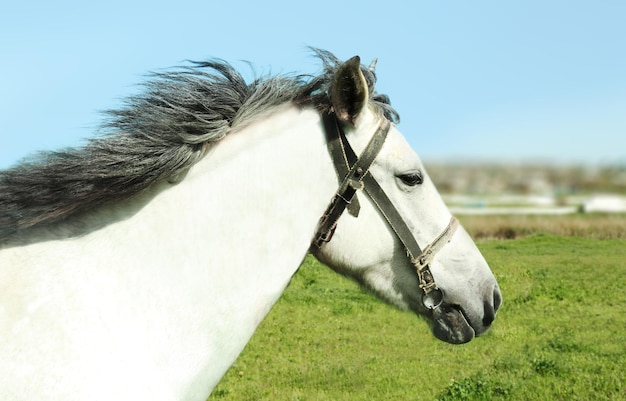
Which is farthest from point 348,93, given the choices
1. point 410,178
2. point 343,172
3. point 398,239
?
point 398,239

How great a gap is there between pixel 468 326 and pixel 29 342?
207 centimetres

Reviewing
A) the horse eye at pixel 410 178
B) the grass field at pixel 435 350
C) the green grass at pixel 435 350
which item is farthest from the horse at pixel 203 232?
the grass field at pixel 435 350

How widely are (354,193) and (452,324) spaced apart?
2.87 feet

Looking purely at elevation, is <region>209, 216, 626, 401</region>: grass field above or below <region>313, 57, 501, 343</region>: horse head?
below

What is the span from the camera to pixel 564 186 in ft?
33.2

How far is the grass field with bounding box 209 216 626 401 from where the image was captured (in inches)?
299

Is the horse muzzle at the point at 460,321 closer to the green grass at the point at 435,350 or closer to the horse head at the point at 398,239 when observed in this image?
the horse head at the point at 398,239

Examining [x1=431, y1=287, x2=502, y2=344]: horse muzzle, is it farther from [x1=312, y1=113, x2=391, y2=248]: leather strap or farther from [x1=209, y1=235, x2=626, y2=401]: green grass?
[x1=209, y1=235, x2=626, y2=401]: green grass

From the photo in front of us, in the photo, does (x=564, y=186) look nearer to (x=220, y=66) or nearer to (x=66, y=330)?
(x=220, y=66)

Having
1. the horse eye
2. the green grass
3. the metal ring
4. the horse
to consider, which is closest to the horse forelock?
the horse

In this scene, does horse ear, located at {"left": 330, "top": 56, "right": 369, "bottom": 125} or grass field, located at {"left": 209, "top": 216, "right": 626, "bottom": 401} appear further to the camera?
grass field, located at {"left": 209, "top": 216, "right": 626, "bottom": 401}

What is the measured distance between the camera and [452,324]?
359cm

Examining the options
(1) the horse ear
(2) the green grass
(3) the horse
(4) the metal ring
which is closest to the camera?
(3) the horse

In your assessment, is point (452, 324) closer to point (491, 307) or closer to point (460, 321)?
point (460, 321)
